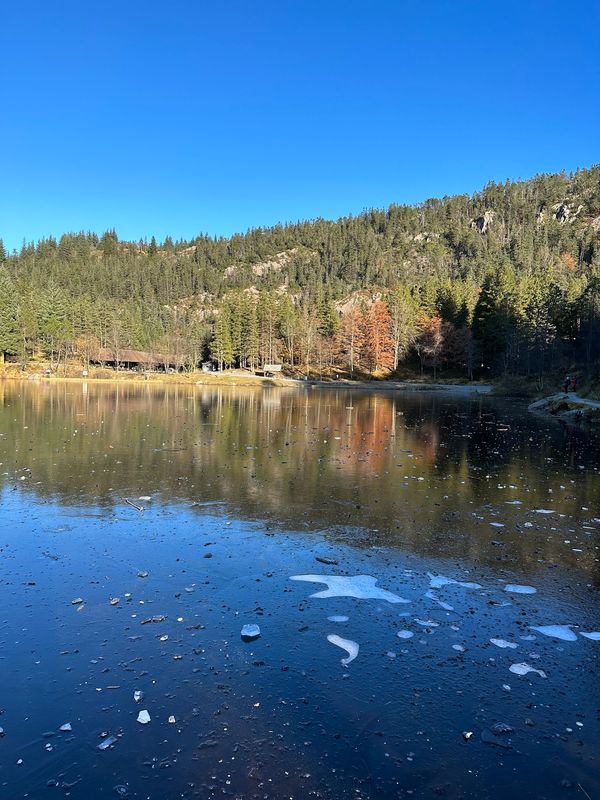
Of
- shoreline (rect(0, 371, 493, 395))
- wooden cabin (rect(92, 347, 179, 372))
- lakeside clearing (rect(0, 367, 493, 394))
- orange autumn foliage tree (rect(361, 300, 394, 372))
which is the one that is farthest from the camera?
wooden cabin (rect(92, 347, 179, 372))

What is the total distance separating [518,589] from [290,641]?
3822mm

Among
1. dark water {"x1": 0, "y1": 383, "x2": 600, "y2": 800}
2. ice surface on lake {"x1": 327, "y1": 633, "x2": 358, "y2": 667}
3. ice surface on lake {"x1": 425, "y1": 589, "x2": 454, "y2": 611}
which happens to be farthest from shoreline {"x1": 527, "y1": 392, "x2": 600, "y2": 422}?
ice surface on lake {"x1": 327, "y1": 633, "x2": 358, "y2": 667}

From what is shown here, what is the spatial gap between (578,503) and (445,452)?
25.5ft

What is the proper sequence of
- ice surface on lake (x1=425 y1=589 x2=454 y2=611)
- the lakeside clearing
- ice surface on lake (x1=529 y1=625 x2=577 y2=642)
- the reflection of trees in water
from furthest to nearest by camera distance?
1. the lakeside clearing
2. the reflection of trees in water
3. ice surface on lake (x1=425 y1=589 x2=454 y2=611)
4. ice surface on lake (x1=529 y1=625 x2=577 y2=642)

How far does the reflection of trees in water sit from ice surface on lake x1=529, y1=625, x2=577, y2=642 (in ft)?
8.50

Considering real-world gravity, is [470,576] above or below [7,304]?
below

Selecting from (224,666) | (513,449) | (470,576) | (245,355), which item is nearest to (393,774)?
(224,666)

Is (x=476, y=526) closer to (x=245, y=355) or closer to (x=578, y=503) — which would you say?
(x=578, y=503)

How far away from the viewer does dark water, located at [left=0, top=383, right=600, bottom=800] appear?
4.30 meters

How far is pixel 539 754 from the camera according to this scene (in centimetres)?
450

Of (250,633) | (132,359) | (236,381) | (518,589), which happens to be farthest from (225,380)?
(250,633)

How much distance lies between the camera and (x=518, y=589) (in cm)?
786

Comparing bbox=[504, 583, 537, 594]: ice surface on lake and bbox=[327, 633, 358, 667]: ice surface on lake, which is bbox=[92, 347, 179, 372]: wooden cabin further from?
bbox=[327, 633, 358, 667]: ice surface on lake

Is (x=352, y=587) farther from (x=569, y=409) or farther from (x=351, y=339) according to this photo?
(x=351, y=339)
